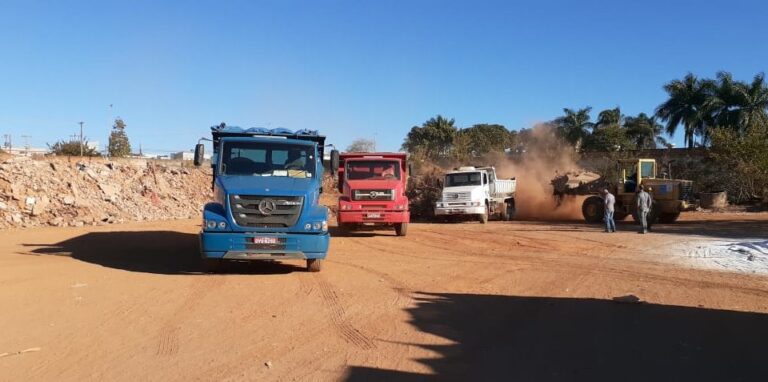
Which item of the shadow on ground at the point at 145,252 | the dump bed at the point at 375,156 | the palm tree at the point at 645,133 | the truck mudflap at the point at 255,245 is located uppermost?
the palm tree at the point at 645,133

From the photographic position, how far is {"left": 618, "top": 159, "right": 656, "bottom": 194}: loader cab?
27.0m

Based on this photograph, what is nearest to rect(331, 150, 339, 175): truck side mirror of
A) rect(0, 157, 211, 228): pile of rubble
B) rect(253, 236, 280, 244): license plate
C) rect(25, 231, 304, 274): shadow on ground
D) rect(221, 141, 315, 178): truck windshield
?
rect(221, 141, 315, 178): truck windshield

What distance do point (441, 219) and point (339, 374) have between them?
25.9 metres

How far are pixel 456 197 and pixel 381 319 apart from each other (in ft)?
65.2

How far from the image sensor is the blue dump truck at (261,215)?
1095cm

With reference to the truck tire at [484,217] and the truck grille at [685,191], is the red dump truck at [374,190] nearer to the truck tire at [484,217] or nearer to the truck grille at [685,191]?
the truck tire at [484,217]

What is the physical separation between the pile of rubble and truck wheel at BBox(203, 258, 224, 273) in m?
14.3

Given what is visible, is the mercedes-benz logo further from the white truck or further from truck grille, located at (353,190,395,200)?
the white truck

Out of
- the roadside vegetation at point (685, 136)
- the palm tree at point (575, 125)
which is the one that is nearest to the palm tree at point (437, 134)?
the roadside vegetation at point (685, 136)

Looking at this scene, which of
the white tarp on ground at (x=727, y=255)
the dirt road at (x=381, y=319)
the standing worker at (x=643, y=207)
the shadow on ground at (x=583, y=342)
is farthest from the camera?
the standing worker at (x=643, y=207)

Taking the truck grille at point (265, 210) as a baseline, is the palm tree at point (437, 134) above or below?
above

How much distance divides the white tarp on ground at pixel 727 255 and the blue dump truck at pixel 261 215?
850cm

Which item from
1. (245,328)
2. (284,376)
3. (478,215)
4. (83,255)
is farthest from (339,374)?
(478,215)

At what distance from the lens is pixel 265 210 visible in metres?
11.1
